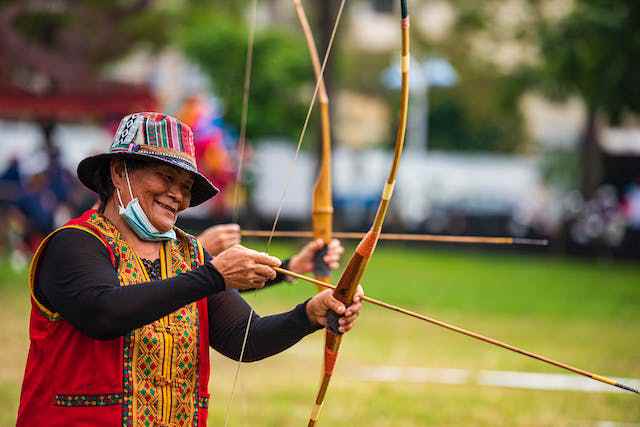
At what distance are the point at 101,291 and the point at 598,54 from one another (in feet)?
37.9

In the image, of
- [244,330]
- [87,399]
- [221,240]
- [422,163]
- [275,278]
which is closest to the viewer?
[87,399]

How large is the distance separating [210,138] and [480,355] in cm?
1195

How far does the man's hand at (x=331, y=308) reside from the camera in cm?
342

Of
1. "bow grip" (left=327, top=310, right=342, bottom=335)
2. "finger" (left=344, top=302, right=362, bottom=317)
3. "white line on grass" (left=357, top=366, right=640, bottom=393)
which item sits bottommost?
"white line on grass" (left=357, top=366, right=640, bottom=393)

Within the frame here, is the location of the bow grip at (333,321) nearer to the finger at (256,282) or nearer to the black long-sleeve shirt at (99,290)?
the finger at (256,282)

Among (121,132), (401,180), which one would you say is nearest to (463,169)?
(401,180)

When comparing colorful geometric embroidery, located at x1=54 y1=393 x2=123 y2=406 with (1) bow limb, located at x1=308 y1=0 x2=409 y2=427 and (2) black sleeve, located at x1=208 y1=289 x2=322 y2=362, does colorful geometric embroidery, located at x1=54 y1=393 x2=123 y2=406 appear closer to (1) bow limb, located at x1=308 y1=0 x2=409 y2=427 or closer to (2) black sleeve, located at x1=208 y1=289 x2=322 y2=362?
(2) black sleeve, located at x1=208 y1=289 x2=322 y2=362

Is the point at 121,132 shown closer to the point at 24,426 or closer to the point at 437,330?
the point at 24,426

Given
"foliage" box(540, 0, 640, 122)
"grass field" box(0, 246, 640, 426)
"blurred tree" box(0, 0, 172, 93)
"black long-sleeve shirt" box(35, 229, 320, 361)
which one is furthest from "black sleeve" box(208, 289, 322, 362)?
"blurred tree" box(0, 0, 172, 93)

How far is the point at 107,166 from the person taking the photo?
3496 mm

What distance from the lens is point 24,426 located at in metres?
3.28

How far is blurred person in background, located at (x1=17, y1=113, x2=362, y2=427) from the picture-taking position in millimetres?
3119

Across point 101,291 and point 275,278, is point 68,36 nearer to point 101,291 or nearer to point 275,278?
point 275,278

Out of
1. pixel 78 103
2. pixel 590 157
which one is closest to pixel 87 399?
pixel 78 103
